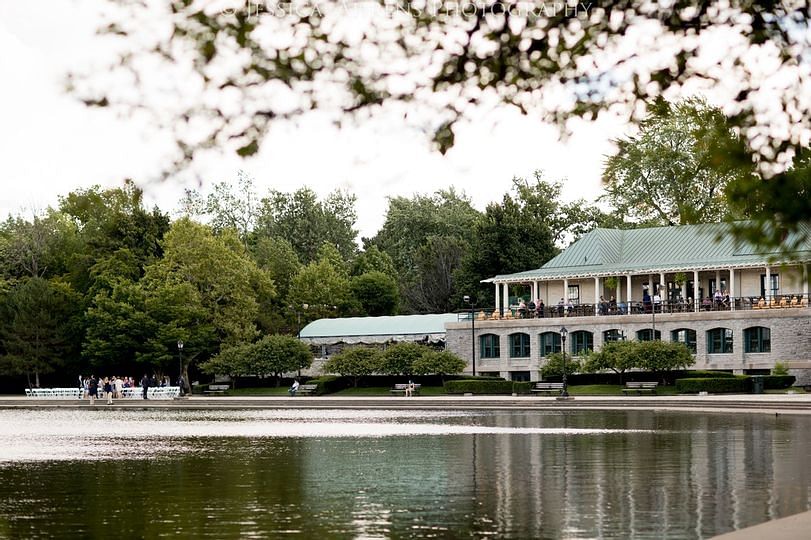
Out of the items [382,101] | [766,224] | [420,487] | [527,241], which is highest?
[527,241]

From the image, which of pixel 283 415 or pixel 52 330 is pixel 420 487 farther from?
pixel 52 330

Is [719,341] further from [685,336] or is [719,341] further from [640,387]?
[640,387]

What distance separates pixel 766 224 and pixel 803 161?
965 millimetres

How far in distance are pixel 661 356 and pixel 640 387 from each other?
11.6 feet

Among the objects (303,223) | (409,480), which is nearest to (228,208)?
(303,223)

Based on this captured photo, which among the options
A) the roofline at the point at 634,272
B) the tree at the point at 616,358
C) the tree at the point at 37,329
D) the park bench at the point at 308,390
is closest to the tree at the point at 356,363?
the park bench at the point at 308,390

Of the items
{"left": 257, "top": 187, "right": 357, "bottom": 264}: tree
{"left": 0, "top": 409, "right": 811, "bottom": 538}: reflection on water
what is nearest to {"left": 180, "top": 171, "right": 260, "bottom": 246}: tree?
{"left": 257, "top": 187, "right": 357, "bottom": 264}: tree

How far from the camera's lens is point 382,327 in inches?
3819

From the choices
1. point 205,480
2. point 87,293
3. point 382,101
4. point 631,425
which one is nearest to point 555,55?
point 382,101

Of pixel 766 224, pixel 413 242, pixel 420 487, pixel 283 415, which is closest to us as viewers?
pixel 766 224

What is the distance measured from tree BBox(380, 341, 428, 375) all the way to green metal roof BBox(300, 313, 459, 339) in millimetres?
14521

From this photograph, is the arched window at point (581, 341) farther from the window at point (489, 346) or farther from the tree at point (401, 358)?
the tree at point (401, 358)

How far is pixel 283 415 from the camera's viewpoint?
56.6 metres

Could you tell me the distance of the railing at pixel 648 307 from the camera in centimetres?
7988
